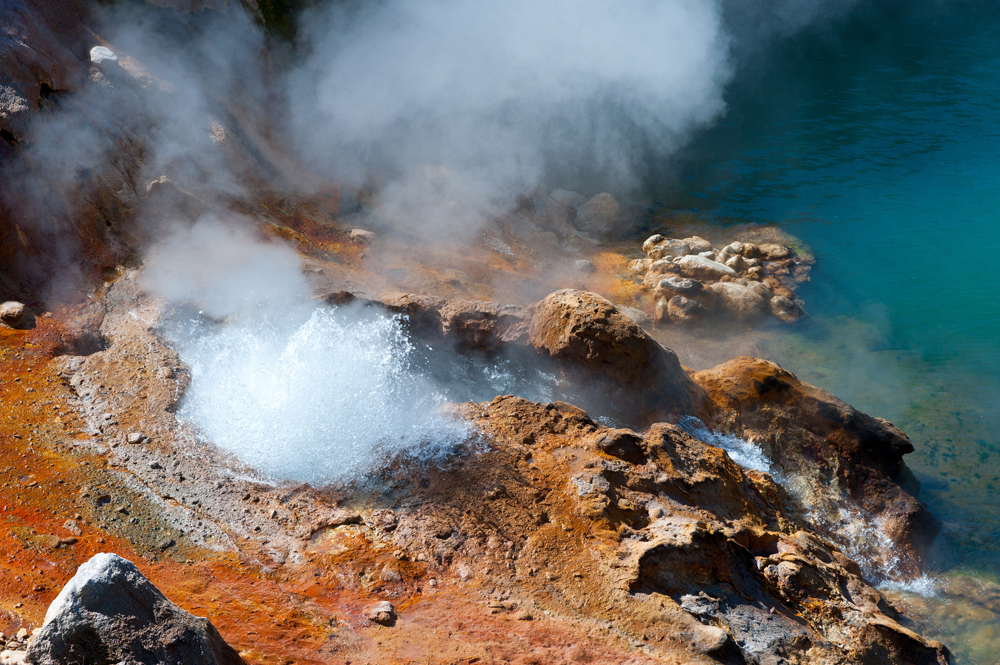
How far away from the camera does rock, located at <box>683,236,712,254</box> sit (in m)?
12.4

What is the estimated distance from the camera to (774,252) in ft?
40.9

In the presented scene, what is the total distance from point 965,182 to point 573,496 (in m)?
14.1

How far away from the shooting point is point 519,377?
7289 mm

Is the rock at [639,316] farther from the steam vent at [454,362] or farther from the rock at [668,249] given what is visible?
the rock at [668,249]

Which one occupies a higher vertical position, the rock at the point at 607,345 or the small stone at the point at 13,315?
the rock at the point at 607,345

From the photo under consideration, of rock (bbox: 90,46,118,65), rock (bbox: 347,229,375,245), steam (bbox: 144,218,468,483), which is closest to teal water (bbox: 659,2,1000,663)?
steam (bbox: 144,218,468,483)

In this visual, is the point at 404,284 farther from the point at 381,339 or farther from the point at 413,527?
the point at 413,527

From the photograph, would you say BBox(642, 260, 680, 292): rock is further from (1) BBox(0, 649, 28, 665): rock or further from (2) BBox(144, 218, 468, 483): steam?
(1) BBox(0, 649, 28, 665): rock

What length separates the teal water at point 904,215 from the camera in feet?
26.0

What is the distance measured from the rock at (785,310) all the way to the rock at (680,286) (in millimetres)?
1226

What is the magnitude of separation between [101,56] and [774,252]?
37.2 ft

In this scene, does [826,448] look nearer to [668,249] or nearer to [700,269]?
[700,269]

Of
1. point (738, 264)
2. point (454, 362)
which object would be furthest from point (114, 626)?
point (738, 264)

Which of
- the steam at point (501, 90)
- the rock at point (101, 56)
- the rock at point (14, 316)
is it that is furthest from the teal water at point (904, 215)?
the rock at point (101, 56)
